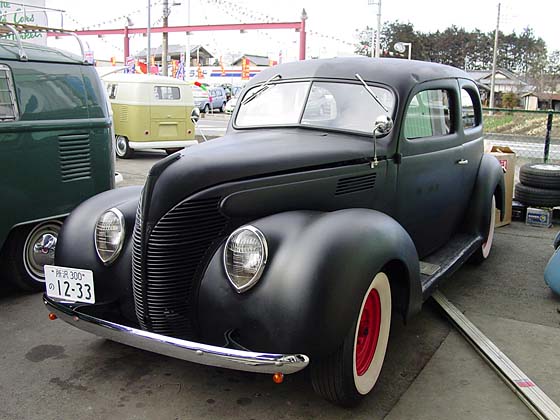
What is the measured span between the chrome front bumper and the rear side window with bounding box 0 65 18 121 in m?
2.30

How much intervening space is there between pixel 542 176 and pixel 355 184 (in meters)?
4.47

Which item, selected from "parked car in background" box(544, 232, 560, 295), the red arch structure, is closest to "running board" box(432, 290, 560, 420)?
"parked car in background" box(544, 232, 560, 295)

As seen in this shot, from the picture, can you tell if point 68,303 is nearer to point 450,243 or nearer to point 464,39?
point 450,243

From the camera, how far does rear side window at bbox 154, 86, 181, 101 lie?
43.2 feet

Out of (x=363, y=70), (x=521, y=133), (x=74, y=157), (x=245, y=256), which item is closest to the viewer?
(x=245, y=256)

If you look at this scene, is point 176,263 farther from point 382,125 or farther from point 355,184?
point 382,125

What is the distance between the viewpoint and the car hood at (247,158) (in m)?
2.81

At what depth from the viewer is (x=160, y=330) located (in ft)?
9.37

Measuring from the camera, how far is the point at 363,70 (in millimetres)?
4141

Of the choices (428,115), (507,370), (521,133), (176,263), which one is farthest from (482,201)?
(521,133)

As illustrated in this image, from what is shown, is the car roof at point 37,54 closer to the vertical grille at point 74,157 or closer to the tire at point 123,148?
the vertical grille at point 74,157

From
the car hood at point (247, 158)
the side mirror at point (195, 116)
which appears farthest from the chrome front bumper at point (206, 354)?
the side mirror at point (195, 116)

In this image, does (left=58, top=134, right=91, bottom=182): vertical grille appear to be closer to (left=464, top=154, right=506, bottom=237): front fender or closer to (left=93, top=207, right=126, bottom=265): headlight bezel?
(left=93, top=207, right=126, bottom=265): headlight bezel

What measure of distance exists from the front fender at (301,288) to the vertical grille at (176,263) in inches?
3.4
